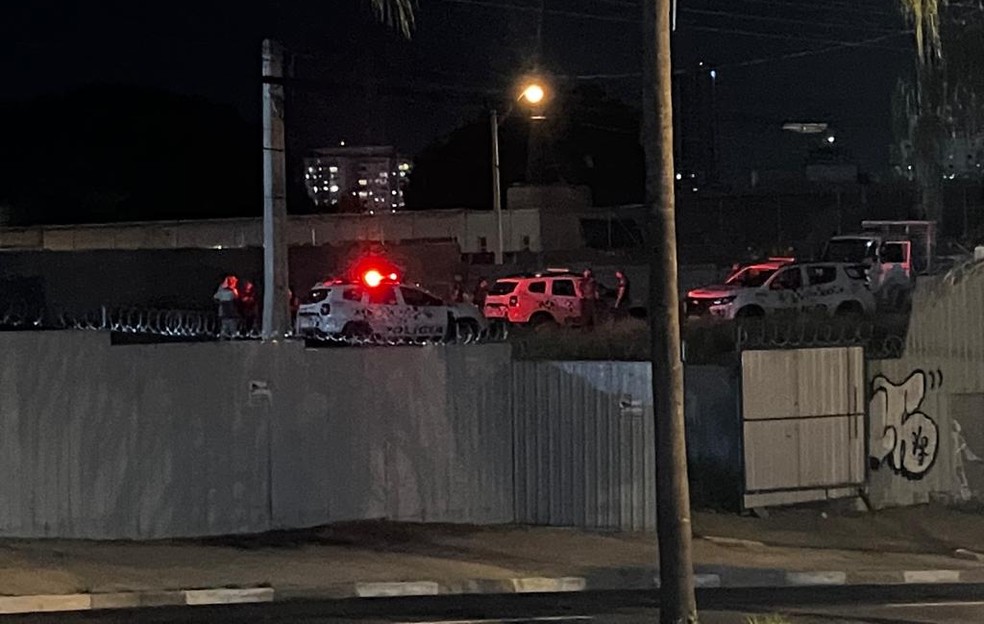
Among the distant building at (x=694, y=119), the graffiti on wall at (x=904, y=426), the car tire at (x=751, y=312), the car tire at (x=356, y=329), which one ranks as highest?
the distant building at (x=694, y=119)

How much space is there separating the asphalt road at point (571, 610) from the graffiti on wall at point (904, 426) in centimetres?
590

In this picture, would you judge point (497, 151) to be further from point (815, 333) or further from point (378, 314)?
point (815, 333)

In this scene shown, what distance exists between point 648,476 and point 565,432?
3.49 feet

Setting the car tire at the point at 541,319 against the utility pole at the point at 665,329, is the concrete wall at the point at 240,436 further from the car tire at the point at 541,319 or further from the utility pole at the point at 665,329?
the car tire at the point at 541,319

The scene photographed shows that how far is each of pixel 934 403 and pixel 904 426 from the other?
0.61m

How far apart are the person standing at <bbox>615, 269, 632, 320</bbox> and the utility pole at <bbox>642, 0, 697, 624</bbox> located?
31.8 m

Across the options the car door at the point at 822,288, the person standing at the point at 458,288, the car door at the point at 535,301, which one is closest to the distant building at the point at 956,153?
the car door at the point at 822,288

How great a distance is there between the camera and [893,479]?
20266 mm

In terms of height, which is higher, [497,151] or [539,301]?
[497,151]

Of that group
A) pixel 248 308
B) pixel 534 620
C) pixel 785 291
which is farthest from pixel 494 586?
pixel 248 308

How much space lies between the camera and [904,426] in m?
20.4

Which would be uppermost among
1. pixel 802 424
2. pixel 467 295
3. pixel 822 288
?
pixel 467 295

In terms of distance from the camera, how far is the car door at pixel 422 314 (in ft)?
112

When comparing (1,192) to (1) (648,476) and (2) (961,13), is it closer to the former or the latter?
(2) (961,13)
